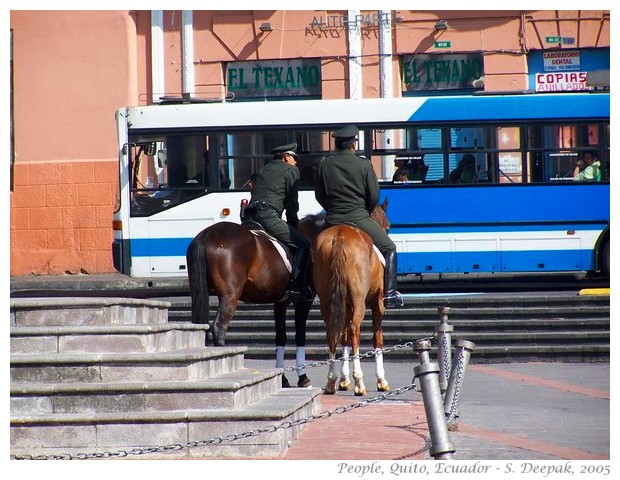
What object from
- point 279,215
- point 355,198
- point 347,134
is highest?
point 347,134

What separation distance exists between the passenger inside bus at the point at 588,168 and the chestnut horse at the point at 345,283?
966cm

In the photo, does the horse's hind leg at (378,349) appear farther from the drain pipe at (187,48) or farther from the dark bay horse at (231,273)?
the drain pipe at (187,48)

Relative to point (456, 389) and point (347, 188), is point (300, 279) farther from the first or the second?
point (456, 389)

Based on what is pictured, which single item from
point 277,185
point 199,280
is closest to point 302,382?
point 199,280

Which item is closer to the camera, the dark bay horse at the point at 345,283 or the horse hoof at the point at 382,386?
the dark bay horse at the point at 345,283

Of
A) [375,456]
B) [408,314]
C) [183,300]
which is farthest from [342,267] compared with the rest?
[183,300]

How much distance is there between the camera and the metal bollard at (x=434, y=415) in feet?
20.8

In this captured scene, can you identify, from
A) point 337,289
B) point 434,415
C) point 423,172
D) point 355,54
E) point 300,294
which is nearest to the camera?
point 434,415

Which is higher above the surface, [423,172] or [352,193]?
[423,172]

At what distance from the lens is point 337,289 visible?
11508mm

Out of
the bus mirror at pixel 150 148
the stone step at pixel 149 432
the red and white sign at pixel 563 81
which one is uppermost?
the red and white sign at pixel 563 81

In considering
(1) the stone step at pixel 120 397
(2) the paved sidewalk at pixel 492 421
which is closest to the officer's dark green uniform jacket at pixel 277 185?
(2) the paved sidewalk at pixel 492 421

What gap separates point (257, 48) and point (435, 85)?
4236 millimetres

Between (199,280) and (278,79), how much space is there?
16082 millimetres
